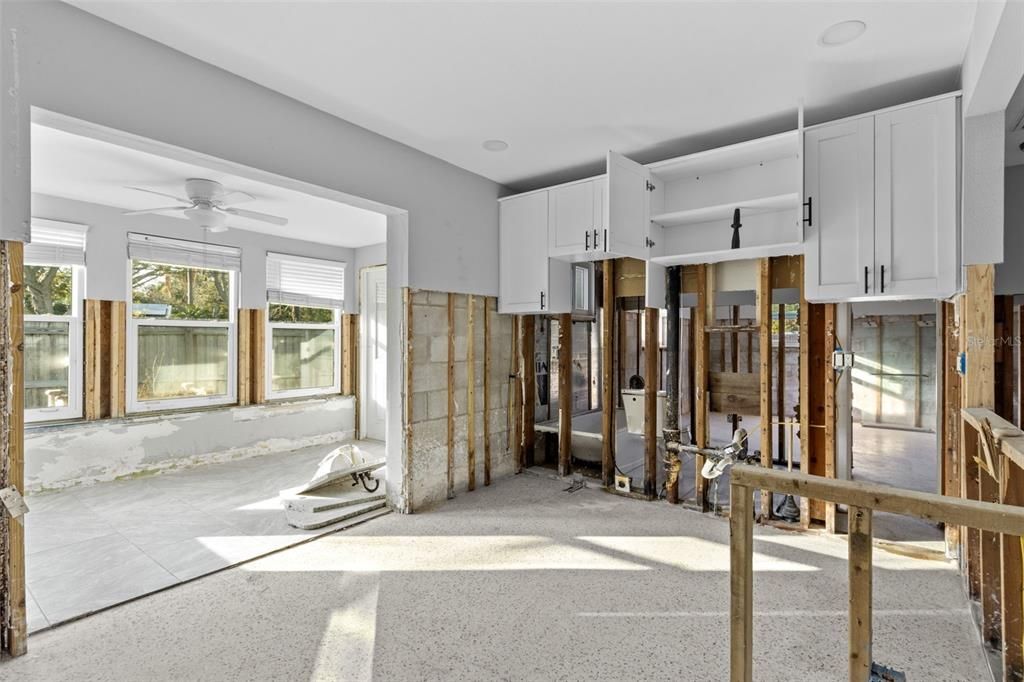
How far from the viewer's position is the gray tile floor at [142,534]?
2643mm

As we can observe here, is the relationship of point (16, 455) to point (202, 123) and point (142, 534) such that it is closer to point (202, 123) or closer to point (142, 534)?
point (142, 534)

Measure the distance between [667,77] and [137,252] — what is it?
5.20 m

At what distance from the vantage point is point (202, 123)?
8.49 feet

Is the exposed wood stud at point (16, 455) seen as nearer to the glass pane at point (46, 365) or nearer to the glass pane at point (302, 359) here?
the glass pane at point (46, 365)

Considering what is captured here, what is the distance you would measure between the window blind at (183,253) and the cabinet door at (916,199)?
603 centimetres

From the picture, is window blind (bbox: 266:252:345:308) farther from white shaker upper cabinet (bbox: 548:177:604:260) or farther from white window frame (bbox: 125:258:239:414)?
white shaker upper cabinet (bbox: 548:177:604:260)

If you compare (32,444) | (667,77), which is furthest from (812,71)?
(32,444)

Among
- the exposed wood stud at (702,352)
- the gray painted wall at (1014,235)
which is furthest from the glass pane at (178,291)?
the gray painted wall at (1014,235)

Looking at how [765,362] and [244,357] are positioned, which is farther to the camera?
[244,357]

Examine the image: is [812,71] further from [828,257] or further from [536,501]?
[536,501]

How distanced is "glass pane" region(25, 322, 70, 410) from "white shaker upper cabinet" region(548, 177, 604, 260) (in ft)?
15.3

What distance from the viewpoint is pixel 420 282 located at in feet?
12.6

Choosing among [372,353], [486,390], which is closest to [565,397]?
[486,390]

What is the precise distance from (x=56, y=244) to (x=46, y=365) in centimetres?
112
